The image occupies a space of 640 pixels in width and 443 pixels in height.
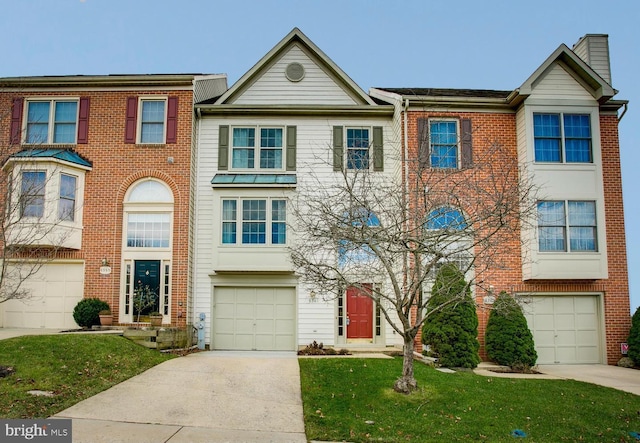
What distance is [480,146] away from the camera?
1775cm

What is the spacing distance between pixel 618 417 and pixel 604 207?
9212mm

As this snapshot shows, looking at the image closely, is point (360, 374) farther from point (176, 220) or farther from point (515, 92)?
point (515, 92)

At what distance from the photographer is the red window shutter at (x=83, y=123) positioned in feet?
58.6

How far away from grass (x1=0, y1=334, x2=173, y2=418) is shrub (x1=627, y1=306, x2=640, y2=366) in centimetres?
1332

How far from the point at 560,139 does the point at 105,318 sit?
49.8ft

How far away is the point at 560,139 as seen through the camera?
17.4 meters

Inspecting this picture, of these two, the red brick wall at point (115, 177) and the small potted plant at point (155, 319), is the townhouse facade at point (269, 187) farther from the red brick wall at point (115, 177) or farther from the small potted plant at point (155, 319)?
the small potted plant at point (155, 319)

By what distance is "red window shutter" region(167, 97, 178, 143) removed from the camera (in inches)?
703

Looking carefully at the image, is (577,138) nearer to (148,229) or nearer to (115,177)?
(148,229)

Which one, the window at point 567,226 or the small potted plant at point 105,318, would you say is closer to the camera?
the small potted plant at point 105,318

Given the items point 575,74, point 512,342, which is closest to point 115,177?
point 512,342

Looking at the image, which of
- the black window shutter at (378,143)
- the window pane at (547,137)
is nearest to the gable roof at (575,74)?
the window pane at (547,137)

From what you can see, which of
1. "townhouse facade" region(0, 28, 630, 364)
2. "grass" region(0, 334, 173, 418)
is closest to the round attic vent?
"townhouse facade" region(0, 28, 630, 364)

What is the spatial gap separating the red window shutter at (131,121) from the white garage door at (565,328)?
13686 mm
